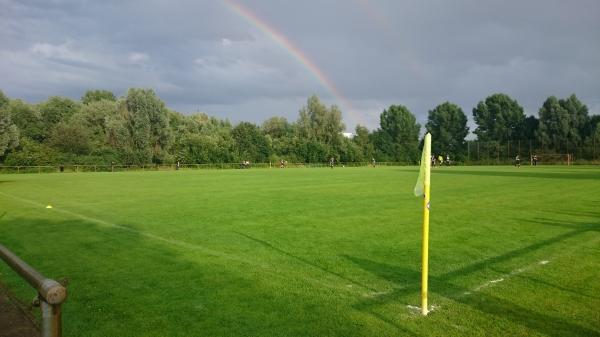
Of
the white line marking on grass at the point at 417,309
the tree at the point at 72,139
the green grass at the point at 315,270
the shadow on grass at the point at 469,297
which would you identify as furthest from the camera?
the tree at the point at 72,139

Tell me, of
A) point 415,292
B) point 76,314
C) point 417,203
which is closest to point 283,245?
point 415,292

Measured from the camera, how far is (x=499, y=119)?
96375mm

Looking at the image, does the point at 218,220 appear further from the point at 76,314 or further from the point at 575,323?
the point at 575,323

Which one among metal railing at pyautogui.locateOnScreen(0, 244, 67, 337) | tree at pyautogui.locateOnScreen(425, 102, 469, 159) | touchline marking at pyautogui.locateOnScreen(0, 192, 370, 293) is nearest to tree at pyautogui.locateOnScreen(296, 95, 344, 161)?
tree at pyautogui.locateOnScreen(425, 102, 469, 159)

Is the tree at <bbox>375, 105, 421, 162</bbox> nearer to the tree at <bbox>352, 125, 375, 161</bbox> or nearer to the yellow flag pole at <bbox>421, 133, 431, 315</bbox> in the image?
the tree at <bbox>352, 125, 375, 161</bbox>

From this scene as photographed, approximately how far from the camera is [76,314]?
5438mm

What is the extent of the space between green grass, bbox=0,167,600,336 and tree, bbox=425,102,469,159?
9028 cm

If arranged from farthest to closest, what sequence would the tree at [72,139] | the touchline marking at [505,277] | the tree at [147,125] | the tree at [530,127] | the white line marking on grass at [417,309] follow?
the tree at [530,127] < the tree at [147,125] < the tree at [72,139] < the touchline marking at [505,277] < the white line marking on grass at [417,309]

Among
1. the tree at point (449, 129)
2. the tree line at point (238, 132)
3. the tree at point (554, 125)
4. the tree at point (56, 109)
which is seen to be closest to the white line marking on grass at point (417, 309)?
the tree line at point (238, 132)

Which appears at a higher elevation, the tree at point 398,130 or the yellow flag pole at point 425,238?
the tree at point 398,130

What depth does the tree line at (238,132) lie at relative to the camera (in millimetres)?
63719

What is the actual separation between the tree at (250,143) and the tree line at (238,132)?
181 millimetres

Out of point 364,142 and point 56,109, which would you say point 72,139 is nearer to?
point 56,109

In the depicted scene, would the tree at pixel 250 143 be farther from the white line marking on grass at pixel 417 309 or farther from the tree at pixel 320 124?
the white line marking on grass at pixel 417 309
